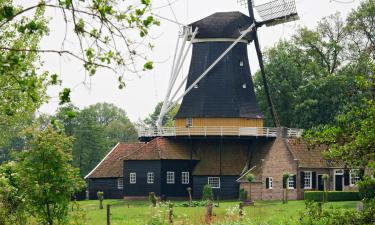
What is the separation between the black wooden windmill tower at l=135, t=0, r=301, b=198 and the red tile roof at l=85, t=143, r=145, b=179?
4033 millimetres

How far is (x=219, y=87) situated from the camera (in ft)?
172

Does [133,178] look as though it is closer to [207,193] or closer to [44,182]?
[207,193]

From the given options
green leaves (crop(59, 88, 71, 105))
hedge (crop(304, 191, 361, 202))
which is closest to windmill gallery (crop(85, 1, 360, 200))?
hedge (crop(304, 191, 361, 202))

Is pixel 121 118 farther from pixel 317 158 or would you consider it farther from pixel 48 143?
pixel 48 143

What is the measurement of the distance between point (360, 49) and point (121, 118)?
2609 inches

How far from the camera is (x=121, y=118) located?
125062mm

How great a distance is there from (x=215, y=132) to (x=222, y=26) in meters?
6.20

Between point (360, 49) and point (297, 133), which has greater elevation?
point (360, 49)

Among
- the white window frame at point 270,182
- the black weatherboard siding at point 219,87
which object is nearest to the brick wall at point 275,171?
the white window frame at point 270,182

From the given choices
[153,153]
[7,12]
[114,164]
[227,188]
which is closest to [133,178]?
[153,153]

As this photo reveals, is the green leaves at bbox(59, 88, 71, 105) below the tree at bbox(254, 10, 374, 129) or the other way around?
below

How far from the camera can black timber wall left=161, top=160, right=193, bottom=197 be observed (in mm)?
52125

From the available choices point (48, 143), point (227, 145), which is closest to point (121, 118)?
point (227, 145)

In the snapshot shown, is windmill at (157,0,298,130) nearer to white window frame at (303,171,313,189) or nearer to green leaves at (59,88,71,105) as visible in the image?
white window frame at (303,171,313,189)
